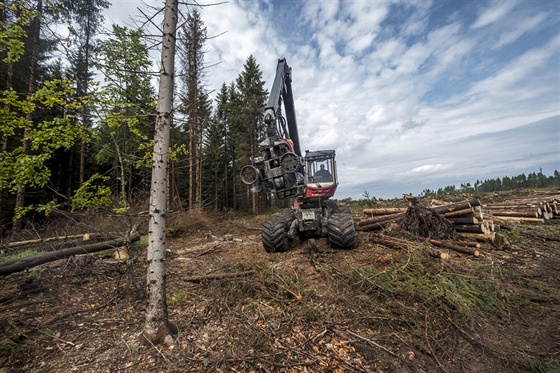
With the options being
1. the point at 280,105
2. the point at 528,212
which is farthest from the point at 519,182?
the point at 280,105

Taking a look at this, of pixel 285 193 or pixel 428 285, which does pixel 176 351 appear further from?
pixel 285 193

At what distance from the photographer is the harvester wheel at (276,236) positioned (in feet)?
22.6

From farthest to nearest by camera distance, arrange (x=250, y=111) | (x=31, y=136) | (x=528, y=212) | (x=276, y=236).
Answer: (x=250, y=111)
(x=528, y=212)
(x=276, y=236)
(x=31, y=136)

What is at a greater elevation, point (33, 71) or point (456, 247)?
point (33, 71)

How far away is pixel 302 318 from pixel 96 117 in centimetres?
638

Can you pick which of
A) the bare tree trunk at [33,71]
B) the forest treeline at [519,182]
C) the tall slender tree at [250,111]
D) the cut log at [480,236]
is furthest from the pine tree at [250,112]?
the forest treeline at [519,182]

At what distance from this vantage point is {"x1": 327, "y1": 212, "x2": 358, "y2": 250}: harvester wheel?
21.1 ft

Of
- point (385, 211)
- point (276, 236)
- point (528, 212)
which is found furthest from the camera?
point (528, 212)

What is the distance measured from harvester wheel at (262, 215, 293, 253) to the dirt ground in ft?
4.46

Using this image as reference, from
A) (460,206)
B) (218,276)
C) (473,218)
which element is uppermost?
(460,206)

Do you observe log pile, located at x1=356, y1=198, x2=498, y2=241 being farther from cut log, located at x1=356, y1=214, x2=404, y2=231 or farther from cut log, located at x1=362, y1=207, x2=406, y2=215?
cut log, located at x1=362, y1=207, x2=406, y2=215

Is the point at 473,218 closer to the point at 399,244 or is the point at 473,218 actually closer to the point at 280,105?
the point at 399,244

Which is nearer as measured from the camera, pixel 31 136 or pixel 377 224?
pixel 31 136

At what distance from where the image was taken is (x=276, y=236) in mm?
6887
